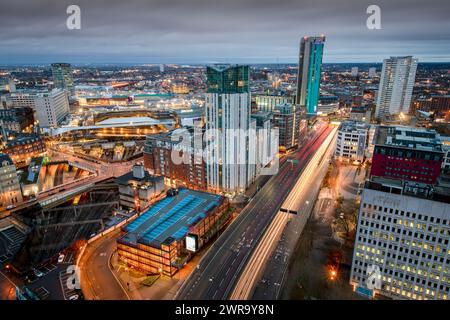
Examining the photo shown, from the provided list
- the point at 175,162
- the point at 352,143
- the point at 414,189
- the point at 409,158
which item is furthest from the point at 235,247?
the point at 352,143

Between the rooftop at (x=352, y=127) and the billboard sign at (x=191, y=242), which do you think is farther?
the rooftop at (x=352, y=127)

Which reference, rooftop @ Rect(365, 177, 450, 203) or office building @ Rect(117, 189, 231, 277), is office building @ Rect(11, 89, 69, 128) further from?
rooftop @ Rect(365, 177, 450, 203)

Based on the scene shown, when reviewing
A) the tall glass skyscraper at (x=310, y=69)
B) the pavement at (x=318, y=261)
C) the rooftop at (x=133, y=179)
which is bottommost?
the pavement at (x=318, y=261)

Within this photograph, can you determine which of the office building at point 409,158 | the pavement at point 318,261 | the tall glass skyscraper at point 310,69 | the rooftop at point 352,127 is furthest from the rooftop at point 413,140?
the tall glass skyscraper at point 310,69

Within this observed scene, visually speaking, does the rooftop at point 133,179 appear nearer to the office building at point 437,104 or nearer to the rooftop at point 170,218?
the rooftop at point 170,218
